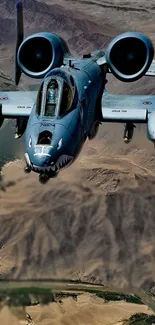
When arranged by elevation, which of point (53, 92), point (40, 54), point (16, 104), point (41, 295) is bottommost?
point (41, 295)

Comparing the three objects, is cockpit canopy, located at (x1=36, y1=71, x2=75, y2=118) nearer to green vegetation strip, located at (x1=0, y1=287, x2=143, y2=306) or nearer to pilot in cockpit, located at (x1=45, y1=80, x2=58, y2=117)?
pilot in cockpit, located at (x1=45, y1=80, x2=58, y2=117)

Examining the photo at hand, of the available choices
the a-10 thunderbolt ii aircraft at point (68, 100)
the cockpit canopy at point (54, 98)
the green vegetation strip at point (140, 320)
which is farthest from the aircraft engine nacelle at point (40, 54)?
the green vegetation strip at point (140, 320)

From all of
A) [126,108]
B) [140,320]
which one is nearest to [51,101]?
[126,108]

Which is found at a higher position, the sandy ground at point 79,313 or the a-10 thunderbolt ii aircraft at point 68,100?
the a-10 thunderbolt ii aircraft at point 68,100

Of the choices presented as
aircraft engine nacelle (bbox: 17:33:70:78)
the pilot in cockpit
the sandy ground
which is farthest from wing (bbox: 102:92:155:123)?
the sandy ground

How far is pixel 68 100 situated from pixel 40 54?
7720 mm

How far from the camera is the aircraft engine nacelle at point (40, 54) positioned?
30.3 metres

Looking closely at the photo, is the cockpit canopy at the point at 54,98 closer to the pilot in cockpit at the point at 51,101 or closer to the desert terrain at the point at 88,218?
the pilot in cockpit at the point at 51,101

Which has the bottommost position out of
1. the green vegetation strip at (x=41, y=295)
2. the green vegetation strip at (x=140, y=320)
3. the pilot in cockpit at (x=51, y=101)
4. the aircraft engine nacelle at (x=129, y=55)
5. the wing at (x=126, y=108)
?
the green vegetation strip at (x=140, y=320)

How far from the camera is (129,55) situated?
30.2 meters

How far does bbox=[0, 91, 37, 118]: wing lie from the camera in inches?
1141

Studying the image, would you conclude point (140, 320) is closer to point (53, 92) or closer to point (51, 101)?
point (51, 101)

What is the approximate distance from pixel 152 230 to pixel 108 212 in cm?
463

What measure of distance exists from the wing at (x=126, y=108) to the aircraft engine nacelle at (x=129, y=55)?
4.31ft
